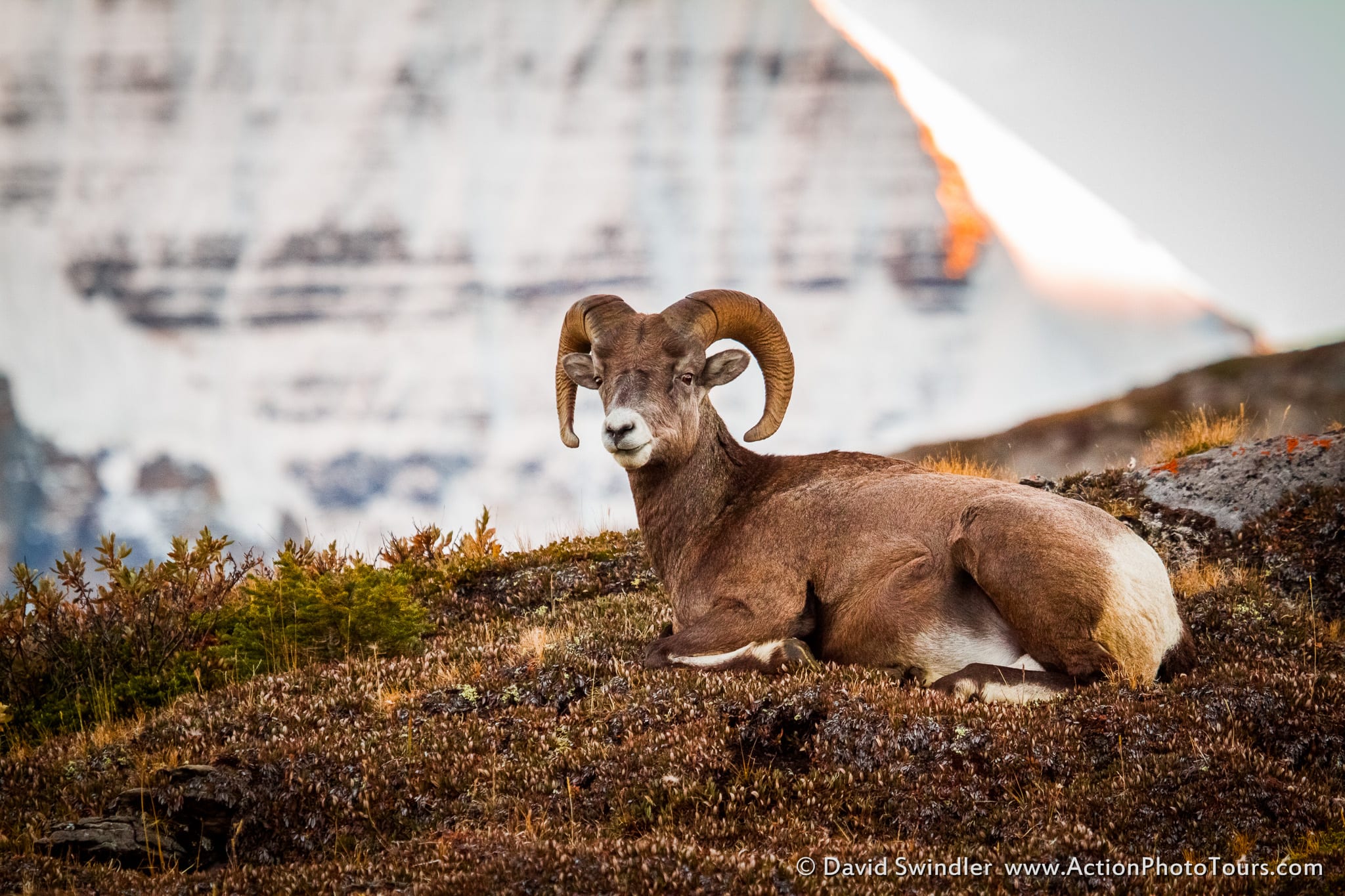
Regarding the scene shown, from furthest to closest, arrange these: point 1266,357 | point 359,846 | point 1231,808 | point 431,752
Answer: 1. point 1266,357
2. point 431,752
3. point 359,846
4. point 1231,808

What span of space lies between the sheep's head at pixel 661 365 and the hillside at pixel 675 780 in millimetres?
1916

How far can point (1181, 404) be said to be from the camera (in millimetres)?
47094

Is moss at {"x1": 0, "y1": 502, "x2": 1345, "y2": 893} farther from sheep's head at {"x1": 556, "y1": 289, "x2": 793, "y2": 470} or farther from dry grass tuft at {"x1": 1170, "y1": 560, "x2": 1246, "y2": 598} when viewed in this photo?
sheep's head at {"x1": 556, "y1": 289, "x2": 793, "y2": 470}

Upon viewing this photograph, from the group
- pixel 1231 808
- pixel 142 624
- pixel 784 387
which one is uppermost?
pixel 784 387

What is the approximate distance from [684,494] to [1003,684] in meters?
3.46

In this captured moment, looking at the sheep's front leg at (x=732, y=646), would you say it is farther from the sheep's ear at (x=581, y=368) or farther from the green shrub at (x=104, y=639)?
the green shrub at (x=104, y=639)

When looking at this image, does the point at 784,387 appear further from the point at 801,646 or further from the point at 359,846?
the point at 359,846

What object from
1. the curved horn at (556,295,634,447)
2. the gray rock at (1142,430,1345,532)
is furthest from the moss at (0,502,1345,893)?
the gray rock at (1142,430,1345,532)

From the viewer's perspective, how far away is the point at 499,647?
11.0 metres

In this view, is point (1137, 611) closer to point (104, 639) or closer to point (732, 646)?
point (732, 646)

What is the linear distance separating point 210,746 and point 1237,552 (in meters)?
10.0

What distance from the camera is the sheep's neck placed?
34.7ft

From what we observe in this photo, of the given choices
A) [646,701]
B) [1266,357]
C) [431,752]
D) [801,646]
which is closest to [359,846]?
[431,752]

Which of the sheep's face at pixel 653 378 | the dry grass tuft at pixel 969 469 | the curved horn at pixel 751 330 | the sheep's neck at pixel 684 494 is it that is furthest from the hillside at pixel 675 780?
the dry grass tuft at pixel 969 469
